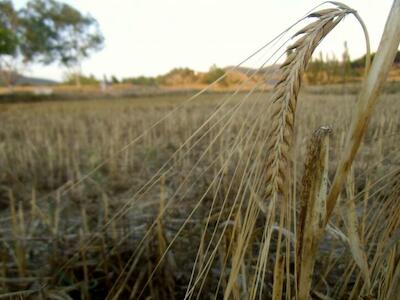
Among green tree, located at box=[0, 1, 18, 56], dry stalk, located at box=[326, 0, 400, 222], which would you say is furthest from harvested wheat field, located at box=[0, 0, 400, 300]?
green tree, located at box=[0, 1, 18, 56]

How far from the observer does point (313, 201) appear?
32 cm

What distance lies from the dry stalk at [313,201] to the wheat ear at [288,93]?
0.03 meters

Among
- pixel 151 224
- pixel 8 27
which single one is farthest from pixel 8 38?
pixel 151 224

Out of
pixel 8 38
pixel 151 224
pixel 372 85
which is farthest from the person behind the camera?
pixel 8 38

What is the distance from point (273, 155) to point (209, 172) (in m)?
1.22

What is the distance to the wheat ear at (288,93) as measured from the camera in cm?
29

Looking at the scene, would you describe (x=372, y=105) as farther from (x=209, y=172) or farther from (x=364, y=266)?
(x=209, y=172)

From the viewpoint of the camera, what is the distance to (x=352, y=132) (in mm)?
294

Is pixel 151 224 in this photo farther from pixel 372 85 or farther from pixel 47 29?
pixel 47 29

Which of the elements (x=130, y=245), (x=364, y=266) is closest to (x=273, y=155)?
(x=364, y=266)

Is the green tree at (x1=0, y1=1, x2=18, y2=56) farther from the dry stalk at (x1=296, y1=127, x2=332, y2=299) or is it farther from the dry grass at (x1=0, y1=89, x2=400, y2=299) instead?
the dry stalk at (x1=296, y1=127, x2=332, y2=299)

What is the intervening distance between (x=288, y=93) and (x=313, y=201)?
0.40 ft

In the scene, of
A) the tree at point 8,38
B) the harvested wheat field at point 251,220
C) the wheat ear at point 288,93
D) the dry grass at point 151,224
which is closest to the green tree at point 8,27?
the tree at point 8,38

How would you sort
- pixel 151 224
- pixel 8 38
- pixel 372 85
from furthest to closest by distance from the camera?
pixel 8 38 < pixel 151 224 < pixel 372 85
